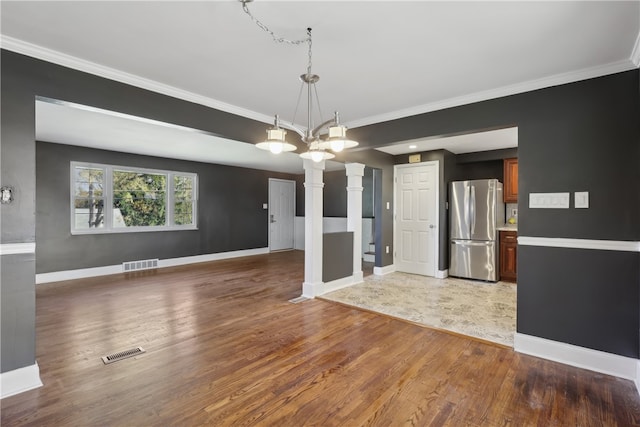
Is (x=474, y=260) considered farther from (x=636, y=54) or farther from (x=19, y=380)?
(x=19, y=380)

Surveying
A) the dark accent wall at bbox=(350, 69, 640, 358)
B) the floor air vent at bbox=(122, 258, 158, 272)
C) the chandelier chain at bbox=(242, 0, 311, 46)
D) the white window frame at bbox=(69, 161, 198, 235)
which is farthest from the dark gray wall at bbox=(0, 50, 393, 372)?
the floor air vent at bbox=(122, 258, 158, 272)

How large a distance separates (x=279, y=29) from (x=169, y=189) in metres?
5.68

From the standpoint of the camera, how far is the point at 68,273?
210 inches

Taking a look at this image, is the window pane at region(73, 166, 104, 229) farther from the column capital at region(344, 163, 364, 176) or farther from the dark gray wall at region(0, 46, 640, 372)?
the column capital at region(344, 163, 364, 176)

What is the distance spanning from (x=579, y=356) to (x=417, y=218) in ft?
11.6

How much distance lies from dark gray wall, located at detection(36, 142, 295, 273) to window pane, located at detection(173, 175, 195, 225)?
206 millimetres

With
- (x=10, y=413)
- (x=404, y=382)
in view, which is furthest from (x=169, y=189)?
(x=404, y=382)

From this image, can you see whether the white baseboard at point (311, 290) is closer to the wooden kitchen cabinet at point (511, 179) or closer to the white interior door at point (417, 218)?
the white interior door at point (417, 218)

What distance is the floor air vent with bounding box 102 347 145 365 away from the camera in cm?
253

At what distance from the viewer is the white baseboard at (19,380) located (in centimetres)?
203

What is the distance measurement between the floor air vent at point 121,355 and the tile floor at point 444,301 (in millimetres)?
2336

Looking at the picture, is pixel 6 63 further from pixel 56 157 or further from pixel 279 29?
pixel 56 157

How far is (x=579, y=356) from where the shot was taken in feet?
8.11

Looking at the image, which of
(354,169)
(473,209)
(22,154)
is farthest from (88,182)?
(473,209)
